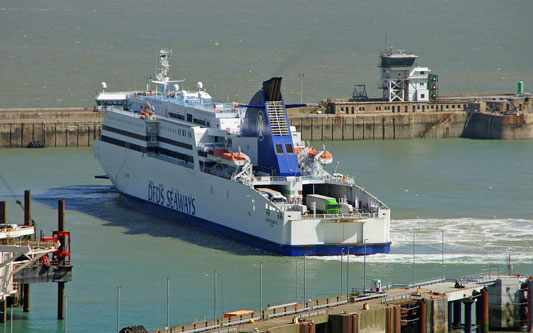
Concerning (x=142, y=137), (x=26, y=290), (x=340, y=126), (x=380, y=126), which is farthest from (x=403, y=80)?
(x=26, y=290)

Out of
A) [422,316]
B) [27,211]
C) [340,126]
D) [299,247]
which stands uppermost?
[340,126]

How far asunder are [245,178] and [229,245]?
2605 millimetres

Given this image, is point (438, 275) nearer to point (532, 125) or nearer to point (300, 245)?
point (300, 245)

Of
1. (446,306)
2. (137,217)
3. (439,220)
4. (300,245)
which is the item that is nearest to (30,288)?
(300,245)

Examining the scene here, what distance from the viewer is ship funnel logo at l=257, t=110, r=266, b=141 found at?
4622cm

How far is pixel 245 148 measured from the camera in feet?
155

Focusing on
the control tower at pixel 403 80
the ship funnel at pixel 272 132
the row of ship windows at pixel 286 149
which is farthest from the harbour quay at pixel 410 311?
the control tower at pixel 403 80

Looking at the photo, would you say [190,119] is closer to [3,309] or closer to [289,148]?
[289,148]

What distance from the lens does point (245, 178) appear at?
4441cm

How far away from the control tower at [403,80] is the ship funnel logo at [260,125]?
43.3 meters

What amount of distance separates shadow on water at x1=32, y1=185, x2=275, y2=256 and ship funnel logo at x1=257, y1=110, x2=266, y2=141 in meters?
4.23

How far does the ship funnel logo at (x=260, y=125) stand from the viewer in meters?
46.2

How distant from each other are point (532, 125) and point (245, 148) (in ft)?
137

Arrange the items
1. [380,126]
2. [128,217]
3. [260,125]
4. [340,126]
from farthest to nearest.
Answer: [380,126]
[340,126]
[128,217]
[260,125]
